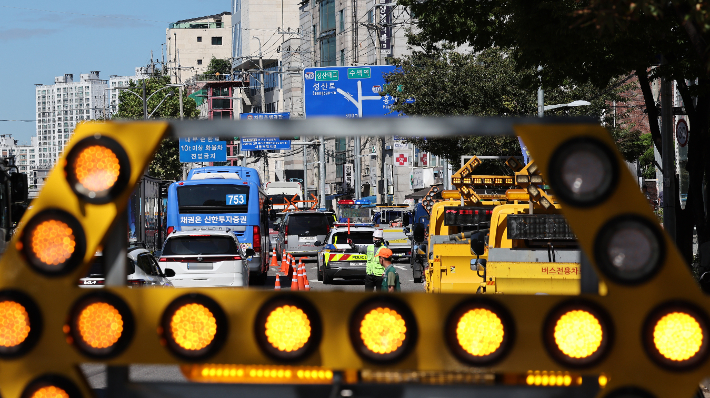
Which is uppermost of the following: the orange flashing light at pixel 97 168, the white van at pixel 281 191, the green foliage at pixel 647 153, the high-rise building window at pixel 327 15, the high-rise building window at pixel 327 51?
the high-rise building window at pixel 327 15

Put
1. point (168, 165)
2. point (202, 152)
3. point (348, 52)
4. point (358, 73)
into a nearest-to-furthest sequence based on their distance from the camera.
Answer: point (358, 73) → point (202, 152) → point (348, 52) → point (168, 165)

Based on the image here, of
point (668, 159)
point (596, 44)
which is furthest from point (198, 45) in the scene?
point (596, 44)

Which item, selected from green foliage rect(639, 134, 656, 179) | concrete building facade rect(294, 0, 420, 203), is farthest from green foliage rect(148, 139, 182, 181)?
green foliage rect(639, 134, 656, 179)

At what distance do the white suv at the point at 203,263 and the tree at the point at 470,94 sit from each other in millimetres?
17872

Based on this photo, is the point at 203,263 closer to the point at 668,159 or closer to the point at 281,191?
the point at 668,159

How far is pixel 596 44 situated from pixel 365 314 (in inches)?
413

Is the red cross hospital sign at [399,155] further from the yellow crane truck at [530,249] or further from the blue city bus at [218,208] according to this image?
the yellow crane truck at [530,249]

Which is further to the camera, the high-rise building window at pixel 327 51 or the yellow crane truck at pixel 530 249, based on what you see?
the high-rise building window at pixel 327 51

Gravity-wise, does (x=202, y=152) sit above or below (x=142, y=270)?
above

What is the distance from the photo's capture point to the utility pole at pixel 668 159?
16.4 meters

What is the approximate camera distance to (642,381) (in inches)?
111

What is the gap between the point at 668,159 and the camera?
1662 centimetres

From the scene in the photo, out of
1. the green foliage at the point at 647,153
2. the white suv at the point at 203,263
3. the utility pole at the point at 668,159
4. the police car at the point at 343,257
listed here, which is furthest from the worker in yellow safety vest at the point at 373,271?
the green foliage at the point at 647,153

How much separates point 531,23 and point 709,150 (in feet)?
19.6
